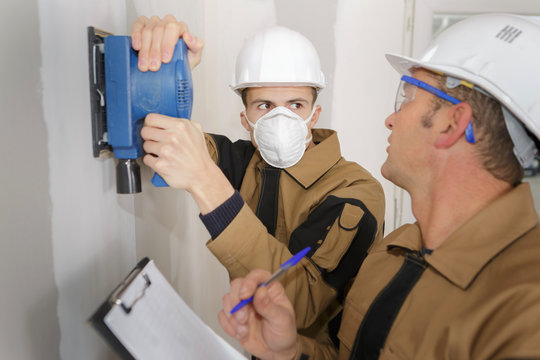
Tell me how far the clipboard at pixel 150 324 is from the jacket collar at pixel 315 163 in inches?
24.2

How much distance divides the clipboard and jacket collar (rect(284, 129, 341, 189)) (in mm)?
615

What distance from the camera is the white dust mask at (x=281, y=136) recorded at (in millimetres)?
1431

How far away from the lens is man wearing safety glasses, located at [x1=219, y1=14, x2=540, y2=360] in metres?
0.82

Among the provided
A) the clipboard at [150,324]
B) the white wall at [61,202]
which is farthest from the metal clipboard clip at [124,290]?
the white wall at [61,202]

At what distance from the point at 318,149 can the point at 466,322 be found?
0.80 meters

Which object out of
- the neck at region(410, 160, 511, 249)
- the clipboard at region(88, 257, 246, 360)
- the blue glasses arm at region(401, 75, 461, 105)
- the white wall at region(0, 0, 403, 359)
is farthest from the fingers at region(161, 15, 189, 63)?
the neck at region(410, 160, 511, 249)

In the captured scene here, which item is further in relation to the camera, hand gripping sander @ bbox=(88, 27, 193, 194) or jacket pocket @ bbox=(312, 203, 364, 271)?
jacket pocket @ bbox=(312, 203, 364, 271)

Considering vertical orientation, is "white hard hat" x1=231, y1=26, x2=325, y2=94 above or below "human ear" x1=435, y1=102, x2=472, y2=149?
above

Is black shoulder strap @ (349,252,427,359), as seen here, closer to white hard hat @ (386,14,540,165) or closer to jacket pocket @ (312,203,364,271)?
jacket pocket @ (312,203,364,271)

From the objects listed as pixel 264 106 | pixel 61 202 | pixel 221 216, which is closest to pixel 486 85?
pixel 221 216

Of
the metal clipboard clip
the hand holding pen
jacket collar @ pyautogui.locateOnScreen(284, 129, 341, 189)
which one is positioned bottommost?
the hand holding pen

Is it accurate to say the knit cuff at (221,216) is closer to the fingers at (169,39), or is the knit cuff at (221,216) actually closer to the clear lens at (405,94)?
the fingers at (169,39)

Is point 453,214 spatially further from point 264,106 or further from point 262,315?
point 264,106

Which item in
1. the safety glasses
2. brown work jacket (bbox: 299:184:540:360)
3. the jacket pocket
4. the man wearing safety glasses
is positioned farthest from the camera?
the jacket pocket
